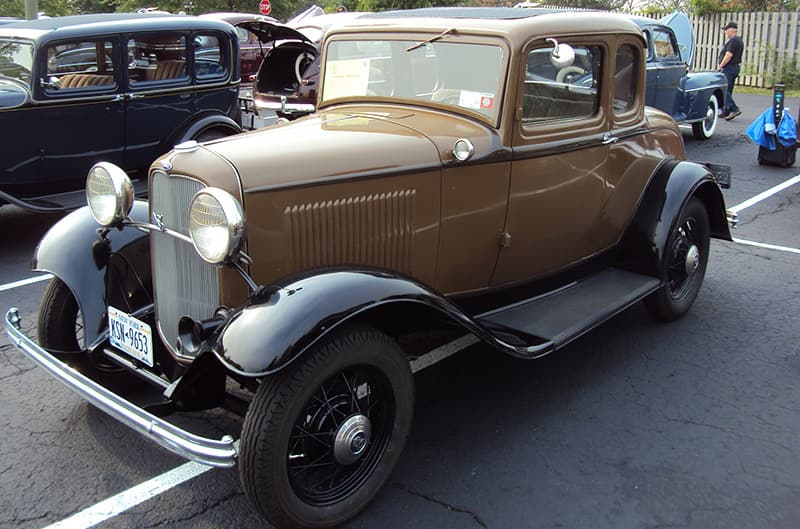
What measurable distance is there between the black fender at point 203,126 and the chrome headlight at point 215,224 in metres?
4.59

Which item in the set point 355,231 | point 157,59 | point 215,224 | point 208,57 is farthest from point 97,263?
point 208,57

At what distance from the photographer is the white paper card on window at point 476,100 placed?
343cm

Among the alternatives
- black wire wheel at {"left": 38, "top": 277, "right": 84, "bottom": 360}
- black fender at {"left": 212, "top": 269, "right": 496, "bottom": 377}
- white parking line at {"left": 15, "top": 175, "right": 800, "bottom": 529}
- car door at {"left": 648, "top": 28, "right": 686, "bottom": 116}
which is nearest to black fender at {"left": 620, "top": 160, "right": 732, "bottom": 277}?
black fender at {"left": 212, "top": 269, "right": 496, "bottom": 377}

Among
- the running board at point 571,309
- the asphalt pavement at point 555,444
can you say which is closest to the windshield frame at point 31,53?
the asphalt pavement at point 555,444

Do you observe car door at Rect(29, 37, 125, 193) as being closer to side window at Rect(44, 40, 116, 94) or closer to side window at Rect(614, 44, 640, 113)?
side window at Rect(44, 40, 116, 94)

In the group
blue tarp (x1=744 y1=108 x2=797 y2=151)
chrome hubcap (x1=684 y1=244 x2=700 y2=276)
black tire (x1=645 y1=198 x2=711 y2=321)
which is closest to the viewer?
black tire (x1=645 y1=198 x2=711 y2=321)

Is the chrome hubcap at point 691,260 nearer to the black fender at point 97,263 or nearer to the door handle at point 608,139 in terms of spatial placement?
the door handle at point 608,139

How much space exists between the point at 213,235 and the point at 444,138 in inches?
46.7

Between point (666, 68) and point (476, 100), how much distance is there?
7.19 m

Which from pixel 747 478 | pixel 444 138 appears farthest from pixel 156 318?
pixel 747 478

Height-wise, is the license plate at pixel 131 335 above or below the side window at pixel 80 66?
below

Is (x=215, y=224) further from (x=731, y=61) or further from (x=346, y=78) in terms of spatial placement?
(x=731, y=61)

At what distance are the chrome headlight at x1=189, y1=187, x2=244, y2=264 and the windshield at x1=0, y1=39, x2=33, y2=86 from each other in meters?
4.41

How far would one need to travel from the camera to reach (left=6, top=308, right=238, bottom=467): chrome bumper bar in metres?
2.43
